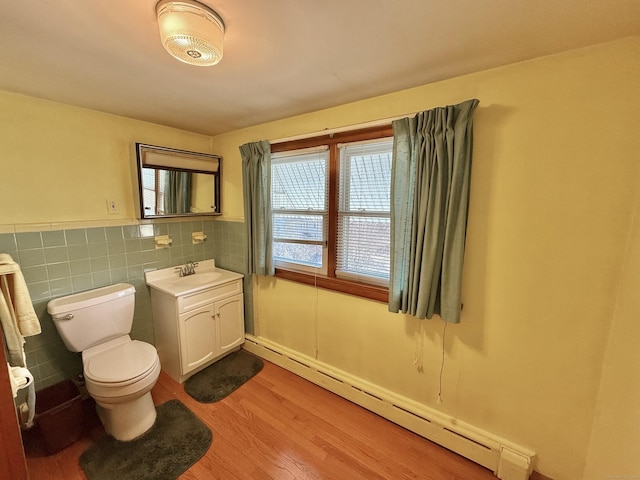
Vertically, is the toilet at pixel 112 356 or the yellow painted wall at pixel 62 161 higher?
the yellow painted wall at pixel 62 161

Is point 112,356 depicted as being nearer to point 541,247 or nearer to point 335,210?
point 335,210

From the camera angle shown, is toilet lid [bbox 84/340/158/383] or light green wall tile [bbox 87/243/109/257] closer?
toilet lid [bbox 84/340/158/383]

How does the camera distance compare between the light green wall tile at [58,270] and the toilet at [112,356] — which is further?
the light green wall tile at [58,270]

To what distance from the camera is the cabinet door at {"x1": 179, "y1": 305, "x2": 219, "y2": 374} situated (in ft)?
6.75

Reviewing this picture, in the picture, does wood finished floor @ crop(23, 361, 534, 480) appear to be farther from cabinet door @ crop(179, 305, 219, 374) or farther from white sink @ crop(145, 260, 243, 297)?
white sink @ crop(145, 260, 243, 297)

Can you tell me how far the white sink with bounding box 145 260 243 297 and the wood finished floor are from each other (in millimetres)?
804

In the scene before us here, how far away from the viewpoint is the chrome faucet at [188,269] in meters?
2.46

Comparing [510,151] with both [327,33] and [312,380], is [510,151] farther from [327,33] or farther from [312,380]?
[312,380]

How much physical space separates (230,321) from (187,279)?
560 millimetres

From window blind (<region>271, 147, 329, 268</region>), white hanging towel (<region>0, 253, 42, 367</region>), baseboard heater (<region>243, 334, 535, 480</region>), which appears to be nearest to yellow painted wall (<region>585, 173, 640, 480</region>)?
baseboard heater (<region>243, 334, 535, 480</region>)

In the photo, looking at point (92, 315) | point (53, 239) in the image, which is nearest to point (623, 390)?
point (92, 315)

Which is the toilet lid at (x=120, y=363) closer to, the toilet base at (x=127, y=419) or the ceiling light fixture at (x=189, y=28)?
the toilet base at (x=127, y=419)

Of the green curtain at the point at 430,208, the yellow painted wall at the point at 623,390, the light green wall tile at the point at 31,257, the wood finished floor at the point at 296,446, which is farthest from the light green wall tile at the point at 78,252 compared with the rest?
the yellow painted wall at the point at 623,390

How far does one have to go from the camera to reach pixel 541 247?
1262 mm
